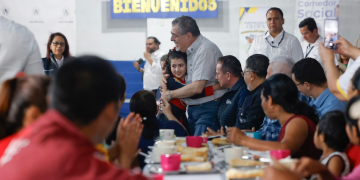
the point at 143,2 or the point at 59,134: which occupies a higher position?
the point at 143,2

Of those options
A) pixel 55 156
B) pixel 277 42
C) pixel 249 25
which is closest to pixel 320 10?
pixel 249 25

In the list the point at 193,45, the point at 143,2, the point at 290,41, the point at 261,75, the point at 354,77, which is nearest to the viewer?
the point at 354,77

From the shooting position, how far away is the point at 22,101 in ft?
4.96

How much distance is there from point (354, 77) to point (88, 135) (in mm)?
1510

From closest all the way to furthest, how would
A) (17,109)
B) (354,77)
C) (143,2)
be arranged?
(17,109), (354,77), (143,2)

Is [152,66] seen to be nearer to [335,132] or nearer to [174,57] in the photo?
[174,57]

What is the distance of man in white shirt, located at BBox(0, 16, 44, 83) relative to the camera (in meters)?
2.55

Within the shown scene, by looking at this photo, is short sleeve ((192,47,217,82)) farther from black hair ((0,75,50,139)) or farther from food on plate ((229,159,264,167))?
black hair ((0,75,50,139))

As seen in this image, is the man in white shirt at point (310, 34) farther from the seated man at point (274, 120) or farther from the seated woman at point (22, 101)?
Answer: the seated woman at point (22, 101)

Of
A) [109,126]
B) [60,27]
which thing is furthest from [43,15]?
[109,126]

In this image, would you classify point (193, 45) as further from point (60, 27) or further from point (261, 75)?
point (60, 27)

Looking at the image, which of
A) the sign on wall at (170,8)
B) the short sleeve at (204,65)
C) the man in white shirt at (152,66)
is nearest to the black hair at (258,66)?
the short sleeve at (204,65)

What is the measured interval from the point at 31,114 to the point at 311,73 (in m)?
2.10

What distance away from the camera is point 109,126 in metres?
1.10
